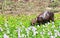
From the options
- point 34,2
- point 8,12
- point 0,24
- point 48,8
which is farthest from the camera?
point 34,2

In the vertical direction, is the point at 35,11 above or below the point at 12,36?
below

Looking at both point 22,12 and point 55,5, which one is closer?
point 22,12

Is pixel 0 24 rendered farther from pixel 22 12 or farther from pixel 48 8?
pixel 48 8

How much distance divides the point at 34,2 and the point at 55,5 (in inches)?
41.2

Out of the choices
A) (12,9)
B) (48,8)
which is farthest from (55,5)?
(12,9)

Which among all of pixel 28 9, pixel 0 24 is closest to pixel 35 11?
pixel 28 9

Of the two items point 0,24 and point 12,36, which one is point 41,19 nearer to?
point 0,24

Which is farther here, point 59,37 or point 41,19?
point 41,19

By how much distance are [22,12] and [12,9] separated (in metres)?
0.54

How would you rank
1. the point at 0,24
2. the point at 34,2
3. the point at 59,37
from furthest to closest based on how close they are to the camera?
the point at 34,2 → the point at 0,24 → the point at 59,37

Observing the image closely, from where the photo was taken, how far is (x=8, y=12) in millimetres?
9266

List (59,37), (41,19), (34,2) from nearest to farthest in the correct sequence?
(59,37)
(41,19)
(34,2)

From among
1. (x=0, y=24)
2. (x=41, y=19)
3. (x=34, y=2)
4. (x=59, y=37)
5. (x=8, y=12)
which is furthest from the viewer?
(x=34, y=2)

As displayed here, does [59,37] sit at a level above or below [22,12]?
above
